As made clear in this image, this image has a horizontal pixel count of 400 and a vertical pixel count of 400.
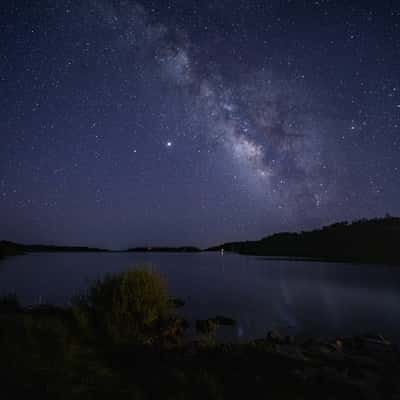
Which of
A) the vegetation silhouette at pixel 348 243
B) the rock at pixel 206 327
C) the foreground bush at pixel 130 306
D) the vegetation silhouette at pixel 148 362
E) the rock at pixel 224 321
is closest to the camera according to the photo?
the vegetation silhouette at pixel 148 362

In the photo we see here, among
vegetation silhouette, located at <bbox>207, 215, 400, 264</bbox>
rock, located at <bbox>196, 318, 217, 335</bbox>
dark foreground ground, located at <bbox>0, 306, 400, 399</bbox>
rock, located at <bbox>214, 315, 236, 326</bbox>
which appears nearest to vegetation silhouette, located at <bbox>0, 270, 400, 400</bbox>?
dark foreground ground, located at <bbox>0, 306, 400, 399</bbox>

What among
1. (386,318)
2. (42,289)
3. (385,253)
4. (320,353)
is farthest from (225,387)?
(385,253)

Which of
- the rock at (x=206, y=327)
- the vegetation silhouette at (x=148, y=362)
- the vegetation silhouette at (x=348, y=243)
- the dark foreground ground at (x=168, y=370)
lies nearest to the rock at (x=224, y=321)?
the rock at (x=206, y=327)

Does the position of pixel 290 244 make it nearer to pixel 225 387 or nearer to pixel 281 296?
pixel 281 296

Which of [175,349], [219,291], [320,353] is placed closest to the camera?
[175,349]

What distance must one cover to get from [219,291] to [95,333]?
27715mm

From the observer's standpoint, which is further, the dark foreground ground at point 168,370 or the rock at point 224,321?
the rock at point 224,321

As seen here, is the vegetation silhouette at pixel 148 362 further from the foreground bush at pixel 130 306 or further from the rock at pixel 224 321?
the rock at pixel 224 321

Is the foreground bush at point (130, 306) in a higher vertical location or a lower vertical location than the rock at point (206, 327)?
higher

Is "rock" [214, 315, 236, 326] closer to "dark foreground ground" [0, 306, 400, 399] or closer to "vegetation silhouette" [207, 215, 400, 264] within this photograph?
"dark foreground ground" [0, 306, 400, 399]

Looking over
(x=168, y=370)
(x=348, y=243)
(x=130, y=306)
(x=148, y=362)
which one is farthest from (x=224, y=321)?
(x=348, y=243)

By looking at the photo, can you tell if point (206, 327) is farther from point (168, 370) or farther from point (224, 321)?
point (168, 370)

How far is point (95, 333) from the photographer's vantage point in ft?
27.6

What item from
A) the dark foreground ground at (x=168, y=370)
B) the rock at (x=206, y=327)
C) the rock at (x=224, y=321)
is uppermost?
the dark foreground ground at (x=168, y=370)
